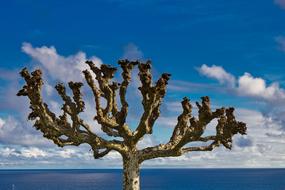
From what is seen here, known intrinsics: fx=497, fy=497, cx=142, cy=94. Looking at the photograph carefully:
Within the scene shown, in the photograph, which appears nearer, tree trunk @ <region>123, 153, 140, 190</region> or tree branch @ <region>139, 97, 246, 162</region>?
tree branch @ <region>139, 97, 246, 162</region>

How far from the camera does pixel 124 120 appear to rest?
794 inches

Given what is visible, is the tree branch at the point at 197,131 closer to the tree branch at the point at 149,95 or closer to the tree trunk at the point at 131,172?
the tree trunk at the point at 131,172

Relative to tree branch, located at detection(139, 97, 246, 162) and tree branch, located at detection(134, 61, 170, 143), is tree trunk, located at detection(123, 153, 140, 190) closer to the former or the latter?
tree branch, located at detection(139, 97, 246, 162)

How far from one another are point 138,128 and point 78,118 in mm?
2783

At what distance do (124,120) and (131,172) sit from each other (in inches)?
123

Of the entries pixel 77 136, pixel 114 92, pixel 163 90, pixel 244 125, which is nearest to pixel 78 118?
pixel 77 136

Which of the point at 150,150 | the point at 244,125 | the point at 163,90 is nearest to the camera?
the point at 163,90

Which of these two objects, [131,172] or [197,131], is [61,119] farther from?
[197,131]

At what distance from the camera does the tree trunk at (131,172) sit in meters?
22.0

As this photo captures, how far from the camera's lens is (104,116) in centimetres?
2072

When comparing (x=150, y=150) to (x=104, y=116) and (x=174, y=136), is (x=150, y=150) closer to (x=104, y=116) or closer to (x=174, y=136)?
(x=174, y=136)

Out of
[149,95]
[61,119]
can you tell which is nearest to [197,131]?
[149,95]

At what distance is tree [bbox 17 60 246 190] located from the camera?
19.9 metres

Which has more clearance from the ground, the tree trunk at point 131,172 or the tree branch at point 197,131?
the tree branch at point 197,131
